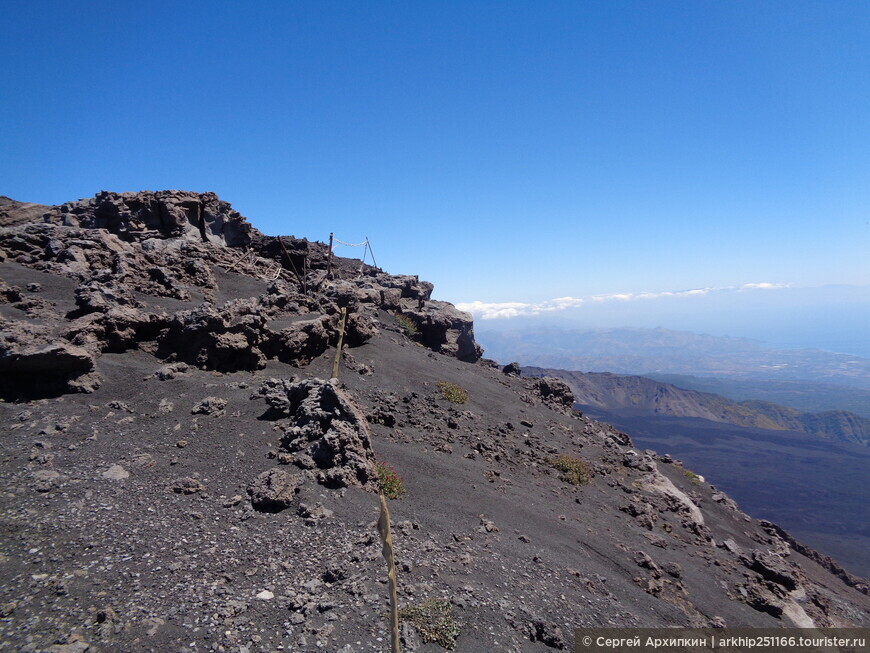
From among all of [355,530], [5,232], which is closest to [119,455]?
[355,530]

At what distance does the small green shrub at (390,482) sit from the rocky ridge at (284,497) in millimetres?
236

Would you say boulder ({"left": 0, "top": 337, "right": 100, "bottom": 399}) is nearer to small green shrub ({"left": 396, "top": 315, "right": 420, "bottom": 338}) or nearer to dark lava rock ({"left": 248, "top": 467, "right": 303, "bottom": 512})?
dark lava rock ({"left": 248, "top": 467, "right": 303, "bottom": 512})

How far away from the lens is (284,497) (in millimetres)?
6973

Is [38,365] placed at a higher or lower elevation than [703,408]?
higher

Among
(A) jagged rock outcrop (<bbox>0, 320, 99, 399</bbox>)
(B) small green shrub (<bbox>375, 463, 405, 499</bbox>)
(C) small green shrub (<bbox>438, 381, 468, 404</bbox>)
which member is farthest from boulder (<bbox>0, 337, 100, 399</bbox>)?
(C) small green shrub (<bbox>438, 381, 468, 404</bbox>)

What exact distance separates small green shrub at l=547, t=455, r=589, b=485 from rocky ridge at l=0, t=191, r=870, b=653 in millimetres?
99

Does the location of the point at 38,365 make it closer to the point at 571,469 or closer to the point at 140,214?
the point at 571,469

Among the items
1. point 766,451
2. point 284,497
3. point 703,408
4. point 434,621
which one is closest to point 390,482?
point 284,497

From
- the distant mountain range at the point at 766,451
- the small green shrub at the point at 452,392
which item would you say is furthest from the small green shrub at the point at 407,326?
the distant mountain range at the point at 766,451

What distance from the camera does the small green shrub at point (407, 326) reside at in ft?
75.7

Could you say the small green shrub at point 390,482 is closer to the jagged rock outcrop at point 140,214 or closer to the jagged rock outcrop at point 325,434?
the jagged rock outcrop at point 325,434

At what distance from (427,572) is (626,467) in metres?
11.8

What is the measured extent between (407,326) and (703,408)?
80.5 metres

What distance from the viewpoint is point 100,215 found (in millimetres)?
19844
